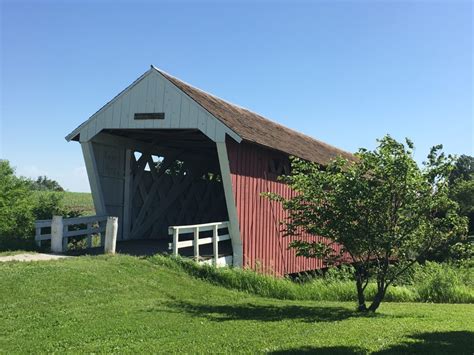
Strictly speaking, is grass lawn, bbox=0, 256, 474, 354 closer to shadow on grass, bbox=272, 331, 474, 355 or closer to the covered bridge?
shadow on grass, bbox=272, 331, 474, 355

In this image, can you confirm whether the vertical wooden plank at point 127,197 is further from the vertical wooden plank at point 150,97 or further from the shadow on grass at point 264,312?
the shadow on grass at point 264,312

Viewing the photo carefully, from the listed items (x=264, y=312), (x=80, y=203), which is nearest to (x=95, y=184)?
(x=264, y=312)

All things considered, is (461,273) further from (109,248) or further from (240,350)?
(240,350)

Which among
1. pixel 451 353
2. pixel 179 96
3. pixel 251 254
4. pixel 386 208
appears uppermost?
pixel 179 96

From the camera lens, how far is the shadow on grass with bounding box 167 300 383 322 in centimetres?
788

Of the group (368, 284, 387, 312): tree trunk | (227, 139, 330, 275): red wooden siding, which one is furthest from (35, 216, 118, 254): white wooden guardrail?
(368, 284, 387, 312): tree trunk

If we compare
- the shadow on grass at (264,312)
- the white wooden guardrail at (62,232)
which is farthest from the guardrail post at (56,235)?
the shadow on grass at (264,312)

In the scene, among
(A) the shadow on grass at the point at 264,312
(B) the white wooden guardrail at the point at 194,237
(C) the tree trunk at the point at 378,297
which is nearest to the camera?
(A) the shadow on grass at the point at 264,312

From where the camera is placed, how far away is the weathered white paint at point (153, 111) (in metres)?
12.5

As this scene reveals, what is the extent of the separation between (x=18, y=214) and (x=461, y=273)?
41.9ft

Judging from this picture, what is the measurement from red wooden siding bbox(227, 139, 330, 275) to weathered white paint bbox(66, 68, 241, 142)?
2.32ft

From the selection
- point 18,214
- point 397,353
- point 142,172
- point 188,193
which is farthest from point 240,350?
point 188,193

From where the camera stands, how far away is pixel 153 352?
18.2 feet

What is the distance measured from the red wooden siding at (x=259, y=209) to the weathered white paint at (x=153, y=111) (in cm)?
71
